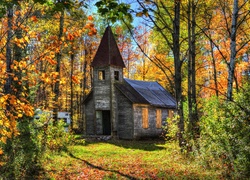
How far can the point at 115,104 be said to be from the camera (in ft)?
81.4

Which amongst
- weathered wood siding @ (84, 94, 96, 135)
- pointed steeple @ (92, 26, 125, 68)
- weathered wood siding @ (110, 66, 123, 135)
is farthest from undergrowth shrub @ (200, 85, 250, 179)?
weathered wood siding @ (84, 94, 96, 135)

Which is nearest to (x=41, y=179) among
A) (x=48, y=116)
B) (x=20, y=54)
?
(x=48, y=116)

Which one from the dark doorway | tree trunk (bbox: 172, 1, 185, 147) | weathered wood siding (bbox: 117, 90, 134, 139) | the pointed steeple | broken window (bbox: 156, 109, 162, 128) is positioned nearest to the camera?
tree trunk (bbox: 172, 1, 185, 147)

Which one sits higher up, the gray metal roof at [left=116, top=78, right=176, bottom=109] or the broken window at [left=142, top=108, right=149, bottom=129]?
the gray metal roof at [left=116, top=78, right=176, bottom=109]

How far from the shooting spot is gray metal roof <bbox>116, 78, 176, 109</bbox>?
24.7m

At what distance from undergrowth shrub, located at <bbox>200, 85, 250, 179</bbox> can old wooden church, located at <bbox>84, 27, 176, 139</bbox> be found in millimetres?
15049

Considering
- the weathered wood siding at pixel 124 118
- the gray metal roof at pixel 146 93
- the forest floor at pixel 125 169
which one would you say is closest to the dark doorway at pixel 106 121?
the weathered wood siding at pixel 124 118

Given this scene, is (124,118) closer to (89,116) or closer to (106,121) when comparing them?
(106,121)

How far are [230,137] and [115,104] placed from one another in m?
17.6

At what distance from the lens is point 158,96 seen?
29.0 meters

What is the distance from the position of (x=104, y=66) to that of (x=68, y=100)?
25.1 meters

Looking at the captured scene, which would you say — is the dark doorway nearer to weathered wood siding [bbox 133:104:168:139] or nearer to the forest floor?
weathered wood siding [bbox 133:104:168:139]

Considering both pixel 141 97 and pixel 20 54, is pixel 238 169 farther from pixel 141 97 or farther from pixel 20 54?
pixel 141 97

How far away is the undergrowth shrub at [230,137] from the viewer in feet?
23.5
